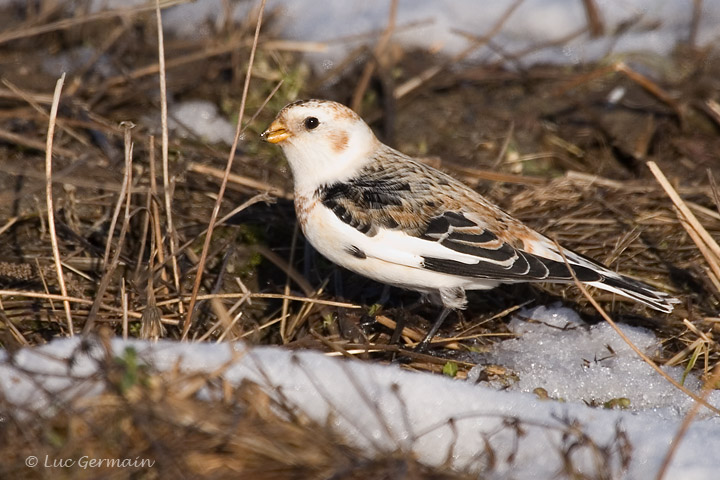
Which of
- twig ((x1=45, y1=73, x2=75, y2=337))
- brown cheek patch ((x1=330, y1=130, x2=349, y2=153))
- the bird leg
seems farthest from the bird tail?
twig ((x1=45, y1=73, x2=75, y2=337))

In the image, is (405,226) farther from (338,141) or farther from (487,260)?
(338,141)

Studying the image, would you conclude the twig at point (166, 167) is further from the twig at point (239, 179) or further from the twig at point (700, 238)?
the twig at point (700, 238)

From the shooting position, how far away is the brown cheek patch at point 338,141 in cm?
329

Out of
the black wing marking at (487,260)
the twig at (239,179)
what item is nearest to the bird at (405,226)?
the black wing marking at (487,260)

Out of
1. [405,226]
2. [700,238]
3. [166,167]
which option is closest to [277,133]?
[166,167]

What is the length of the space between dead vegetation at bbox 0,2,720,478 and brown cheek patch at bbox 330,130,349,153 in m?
0.36

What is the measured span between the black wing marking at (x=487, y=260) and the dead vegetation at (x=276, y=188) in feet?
1.10

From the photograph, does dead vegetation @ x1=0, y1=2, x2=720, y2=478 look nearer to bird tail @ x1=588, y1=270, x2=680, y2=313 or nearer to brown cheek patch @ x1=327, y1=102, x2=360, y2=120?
bird tail @ x1=588, y1=270, x2=680, y2=313

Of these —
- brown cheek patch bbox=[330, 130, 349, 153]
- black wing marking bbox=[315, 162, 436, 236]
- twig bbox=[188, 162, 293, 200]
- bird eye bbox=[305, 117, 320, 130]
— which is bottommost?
twig bbox=[188, 162, 293, 200]

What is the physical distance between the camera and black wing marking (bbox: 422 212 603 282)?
2969 mm

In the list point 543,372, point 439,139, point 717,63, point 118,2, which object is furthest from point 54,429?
point 717,63

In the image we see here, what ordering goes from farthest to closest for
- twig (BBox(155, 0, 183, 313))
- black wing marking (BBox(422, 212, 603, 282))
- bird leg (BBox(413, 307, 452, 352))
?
bird leg (BBox(413, 307, 452, 352)), twig (BBox(155, 0, 183, 313)), black wing marking (BBox(422, 212, 603, 282))

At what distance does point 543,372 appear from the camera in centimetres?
299

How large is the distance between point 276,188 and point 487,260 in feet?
4.67
